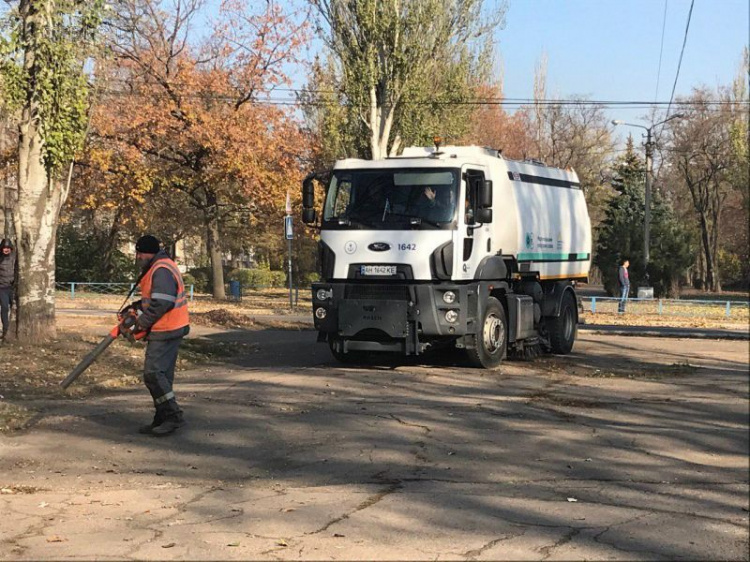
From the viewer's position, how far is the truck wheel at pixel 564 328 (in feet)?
56.5

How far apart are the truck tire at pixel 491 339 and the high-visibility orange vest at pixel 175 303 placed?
19.2ft

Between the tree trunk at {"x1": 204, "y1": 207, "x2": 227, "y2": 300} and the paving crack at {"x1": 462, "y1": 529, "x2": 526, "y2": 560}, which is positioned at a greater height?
the tree trunk at {"x1": 204, "y1": 207, "x2": 227, "y2": 300}

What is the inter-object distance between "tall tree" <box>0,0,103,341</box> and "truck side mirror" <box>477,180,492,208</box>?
648cm

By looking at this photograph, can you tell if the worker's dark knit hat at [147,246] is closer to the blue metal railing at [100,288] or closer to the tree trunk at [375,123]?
the tree trunk at [375,123]

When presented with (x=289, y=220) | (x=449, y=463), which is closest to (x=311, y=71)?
(x=289, y=220)

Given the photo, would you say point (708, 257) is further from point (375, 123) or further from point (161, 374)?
point (161, 374)

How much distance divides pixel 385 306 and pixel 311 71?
81.8ft

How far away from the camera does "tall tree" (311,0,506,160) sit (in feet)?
104

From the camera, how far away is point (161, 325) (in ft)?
29.2

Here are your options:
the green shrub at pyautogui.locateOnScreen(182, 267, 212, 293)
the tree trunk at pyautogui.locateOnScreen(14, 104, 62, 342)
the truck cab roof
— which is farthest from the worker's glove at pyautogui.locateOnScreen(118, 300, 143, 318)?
the green shrub at pyautogui.locateOnScreen(182, 267, 212, 293)

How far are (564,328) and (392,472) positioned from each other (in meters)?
10.6

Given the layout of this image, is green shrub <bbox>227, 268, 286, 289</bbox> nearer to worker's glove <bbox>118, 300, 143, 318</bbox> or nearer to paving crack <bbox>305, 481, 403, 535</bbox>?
worker's glove <bbox>118, 300, 143, 318</bbox>

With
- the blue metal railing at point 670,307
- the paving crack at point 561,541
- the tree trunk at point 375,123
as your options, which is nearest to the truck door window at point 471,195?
the paving crack at point 561,541

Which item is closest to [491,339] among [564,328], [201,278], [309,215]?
[309,215]
